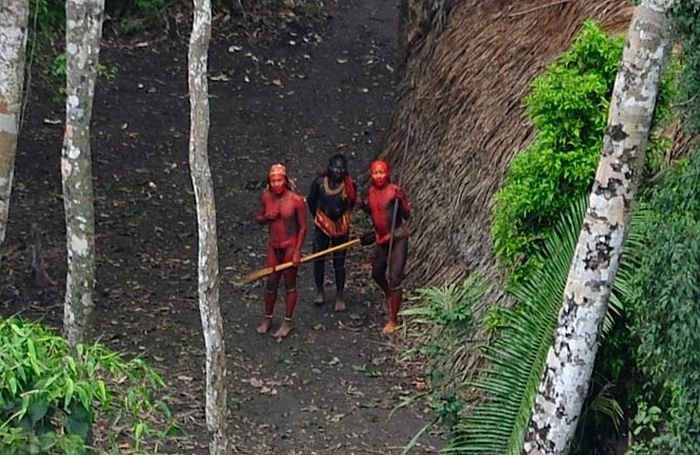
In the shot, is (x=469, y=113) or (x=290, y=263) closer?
(x=290, y=263)

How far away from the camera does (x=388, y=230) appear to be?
1130cm

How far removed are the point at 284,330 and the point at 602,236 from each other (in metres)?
5.14

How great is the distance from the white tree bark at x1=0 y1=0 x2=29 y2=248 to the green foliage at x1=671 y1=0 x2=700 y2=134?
416 cm

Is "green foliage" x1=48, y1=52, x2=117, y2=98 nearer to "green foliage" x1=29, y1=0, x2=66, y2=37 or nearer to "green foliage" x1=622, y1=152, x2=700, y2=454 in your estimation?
"green foliage" x1=29, y1=0, x2=66, y2=37

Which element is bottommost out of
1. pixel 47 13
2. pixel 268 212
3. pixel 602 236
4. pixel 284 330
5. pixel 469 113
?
pixel 284 330

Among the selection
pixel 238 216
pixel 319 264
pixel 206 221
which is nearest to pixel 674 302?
pixel 206 221

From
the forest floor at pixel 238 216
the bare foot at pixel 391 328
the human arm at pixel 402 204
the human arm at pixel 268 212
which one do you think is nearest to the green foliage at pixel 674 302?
the forest floor at pixel 238 216

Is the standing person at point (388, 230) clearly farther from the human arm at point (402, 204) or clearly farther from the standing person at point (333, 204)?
the standing person at point (333, 204)

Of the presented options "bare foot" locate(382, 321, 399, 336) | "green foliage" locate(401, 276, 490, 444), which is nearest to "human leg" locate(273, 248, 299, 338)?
"bare foot" locate(382, 321, 399, 336)

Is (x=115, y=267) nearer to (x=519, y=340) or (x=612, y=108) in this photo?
(x=519, y=340)

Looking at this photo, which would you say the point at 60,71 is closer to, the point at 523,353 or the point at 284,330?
the point at 284,330

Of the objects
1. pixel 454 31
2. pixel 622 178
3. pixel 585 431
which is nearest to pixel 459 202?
pixel 454 31

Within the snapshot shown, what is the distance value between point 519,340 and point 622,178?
1.66 m

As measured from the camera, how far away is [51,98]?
1620 cm
